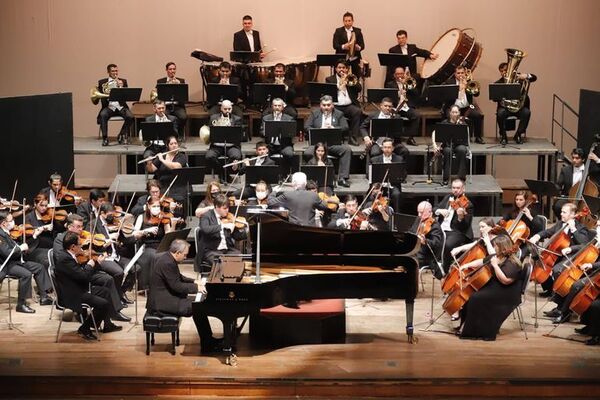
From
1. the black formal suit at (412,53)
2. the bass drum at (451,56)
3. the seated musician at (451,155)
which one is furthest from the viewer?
the black formal suit at (412,53)

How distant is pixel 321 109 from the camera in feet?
47.8

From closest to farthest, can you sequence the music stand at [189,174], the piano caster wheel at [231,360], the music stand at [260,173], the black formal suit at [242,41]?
the piano caster wheel at [231,360]
the music stand at [189,174]
the music stand at [260,173]
the black formal suit at [242,41]

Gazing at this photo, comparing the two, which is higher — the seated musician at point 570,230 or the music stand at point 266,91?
the music stand at point 266,91

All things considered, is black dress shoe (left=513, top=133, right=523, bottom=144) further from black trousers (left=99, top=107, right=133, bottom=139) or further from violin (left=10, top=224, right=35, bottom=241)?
violin (left=10, top=224, right=35, bottom=241)

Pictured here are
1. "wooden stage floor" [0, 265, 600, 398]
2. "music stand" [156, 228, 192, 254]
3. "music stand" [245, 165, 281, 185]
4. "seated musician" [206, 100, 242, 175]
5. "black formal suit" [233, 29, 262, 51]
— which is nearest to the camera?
"wooden stage floor" [0, 265, 600, 398]

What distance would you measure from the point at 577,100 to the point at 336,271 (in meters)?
8.17

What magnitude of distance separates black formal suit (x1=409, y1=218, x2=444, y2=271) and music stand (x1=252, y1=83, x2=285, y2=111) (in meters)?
3.67

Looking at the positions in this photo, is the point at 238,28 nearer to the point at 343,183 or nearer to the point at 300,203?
the point at 343,183

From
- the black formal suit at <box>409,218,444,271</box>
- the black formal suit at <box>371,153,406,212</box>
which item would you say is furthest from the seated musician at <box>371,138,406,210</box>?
the black formal suit at <box>409,218,444,271</box>

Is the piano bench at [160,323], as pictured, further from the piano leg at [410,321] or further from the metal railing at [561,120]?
the metal railing at [561,120]

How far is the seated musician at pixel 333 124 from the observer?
14.5m

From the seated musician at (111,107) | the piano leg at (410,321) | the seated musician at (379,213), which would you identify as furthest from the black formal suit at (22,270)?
the seated musician at (111,107)

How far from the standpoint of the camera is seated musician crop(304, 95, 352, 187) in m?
14.5

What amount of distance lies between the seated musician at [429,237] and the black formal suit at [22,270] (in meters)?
3.72
